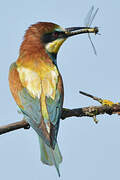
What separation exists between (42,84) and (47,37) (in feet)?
3.20

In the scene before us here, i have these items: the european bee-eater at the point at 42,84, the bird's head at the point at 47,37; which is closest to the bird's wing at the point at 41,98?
the european bee-eater at the point at 42,84

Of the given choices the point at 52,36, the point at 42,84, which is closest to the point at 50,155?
the point at 42,84

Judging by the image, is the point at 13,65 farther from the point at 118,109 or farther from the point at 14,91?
the point at 118,109

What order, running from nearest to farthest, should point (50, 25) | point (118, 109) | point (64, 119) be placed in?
1. point (118, 109)
2. point (64, 119)
3. point (50, 25)

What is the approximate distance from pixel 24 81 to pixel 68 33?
97cm

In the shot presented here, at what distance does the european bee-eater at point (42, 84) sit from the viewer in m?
3.88

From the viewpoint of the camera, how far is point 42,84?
4.11 metres

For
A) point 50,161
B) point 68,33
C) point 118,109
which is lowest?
point 50,161

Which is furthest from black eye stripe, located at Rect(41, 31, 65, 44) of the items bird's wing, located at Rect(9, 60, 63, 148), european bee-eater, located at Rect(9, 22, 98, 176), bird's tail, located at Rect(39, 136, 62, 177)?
A: bird's tail, located at Rect(39, 136, 62, 177)

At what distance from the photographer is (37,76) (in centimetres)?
418

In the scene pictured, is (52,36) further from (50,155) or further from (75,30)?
(50,155)

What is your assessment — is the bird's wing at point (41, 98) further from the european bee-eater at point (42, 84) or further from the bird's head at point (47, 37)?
the bird's head at point (47, 37)

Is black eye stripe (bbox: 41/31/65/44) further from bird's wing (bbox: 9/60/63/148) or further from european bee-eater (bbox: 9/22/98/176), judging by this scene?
bird's wing (bbox: 9/60/63/148)

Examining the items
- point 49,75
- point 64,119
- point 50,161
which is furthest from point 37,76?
point 50,161
